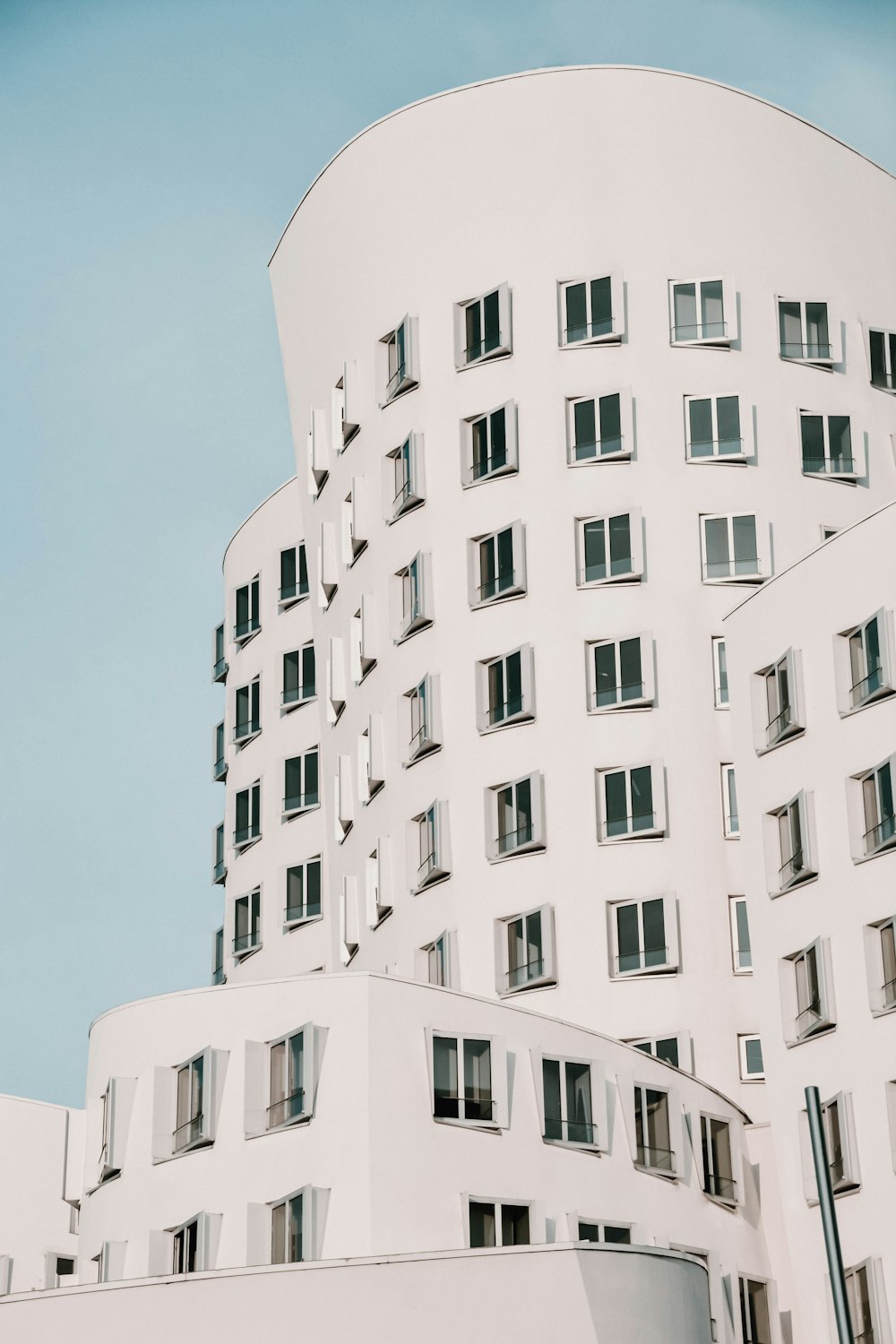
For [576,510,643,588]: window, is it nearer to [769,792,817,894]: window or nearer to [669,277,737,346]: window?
[669,277,737,346]: window

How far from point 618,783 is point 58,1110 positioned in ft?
50.1

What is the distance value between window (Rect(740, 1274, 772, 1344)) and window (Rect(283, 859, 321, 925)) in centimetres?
1590

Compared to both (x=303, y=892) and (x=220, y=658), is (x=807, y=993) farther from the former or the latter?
(x=220, y=658)

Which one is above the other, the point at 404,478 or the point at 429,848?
the point at 404,478

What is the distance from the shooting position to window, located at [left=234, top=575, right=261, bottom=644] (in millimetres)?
52094

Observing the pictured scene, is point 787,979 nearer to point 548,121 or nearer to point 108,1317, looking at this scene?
point 108,1317

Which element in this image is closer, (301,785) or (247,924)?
(301,785)

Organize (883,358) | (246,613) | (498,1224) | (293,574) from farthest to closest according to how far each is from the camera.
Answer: (246,613) < (293,574) < (883,358) < (498,1224)

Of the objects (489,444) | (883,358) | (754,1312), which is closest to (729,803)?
(489,444)

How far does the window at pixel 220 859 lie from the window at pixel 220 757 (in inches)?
48.3

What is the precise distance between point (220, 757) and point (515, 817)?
14955 mm

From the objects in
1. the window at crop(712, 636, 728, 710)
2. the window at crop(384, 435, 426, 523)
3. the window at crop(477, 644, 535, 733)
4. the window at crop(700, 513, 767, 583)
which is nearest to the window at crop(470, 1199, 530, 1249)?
the window at crop(477, 644, 535, 733)

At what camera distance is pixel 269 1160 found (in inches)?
1238

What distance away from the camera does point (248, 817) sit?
50750 mm
